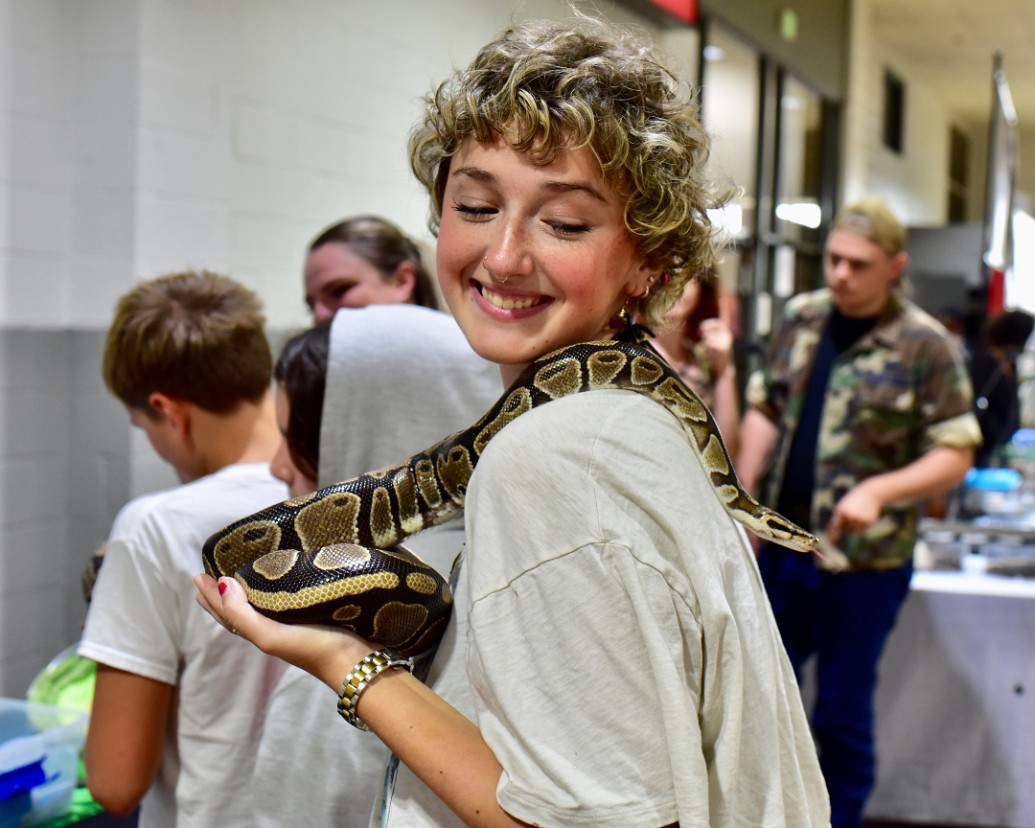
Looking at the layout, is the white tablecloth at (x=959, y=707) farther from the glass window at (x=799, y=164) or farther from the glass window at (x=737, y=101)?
the glass window at (x=799, y=164)

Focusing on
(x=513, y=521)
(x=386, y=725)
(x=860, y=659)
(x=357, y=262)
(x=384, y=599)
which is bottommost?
(x=860, y=659)

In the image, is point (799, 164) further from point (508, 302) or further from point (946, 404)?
point (508, 302)

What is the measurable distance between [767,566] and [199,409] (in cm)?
230

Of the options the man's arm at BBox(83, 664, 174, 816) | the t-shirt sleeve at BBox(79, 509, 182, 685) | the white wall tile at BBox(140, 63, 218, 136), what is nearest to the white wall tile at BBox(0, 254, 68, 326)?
the white wall tile at BBox(140, 63, 218, 136)

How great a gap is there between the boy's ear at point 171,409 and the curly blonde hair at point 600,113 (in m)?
1.02

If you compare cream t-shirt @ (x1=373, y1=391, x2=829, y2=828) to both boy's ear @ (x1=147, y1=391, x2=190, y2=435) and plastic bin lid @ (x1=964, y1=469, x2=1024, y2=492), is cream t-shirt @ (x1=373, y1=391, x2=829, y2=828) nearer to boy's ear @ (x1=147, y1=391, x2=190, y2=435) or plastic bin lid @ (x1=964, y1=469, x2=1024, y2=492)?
boy's ear @ (x1=147, y1=391, x2=190, y2=435)

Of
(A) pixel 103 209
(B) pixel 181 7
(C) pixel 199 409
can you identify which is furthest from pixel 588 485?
(B) pixel 181 7

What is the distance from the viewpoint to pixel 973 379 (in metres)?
5.29

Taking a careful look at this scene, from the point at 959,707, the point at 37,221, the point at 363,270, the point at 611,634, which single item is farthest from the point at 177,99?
the point at 959,707

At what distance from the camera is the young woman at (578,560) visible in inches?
38.8

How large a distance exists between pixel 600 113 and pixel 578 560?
503 mm

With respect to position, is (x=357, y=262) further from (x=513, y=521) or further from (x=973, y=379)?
(x=973, y=379)

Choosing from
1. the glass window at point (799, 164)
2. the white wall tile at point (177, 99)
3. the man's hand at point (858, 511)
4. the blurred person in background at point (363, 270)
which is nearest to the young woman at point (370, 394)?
the blurred person in background at point (363, 270)

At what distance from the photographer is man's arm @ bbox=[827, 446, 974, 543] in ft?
11.3
